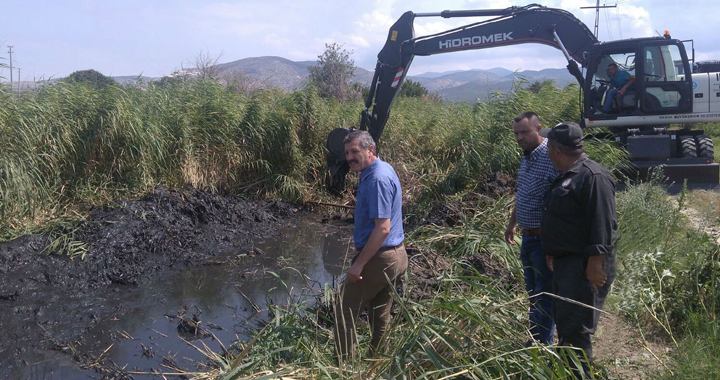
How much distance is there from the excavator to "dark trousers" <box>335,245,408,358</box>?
24.2 ft

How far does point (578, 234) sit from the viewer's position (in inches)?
134

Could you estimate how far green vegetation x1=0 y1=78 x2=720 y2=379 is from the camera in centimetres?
360

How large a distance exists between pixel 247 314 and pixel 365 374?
3282mm

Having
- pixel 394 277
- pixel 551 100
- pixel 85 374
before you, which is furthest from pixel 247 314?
pixel 551 100

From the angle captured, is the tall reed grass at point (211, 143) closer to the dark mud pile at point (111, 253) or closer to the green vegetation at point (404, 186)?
the green vegetation at point (404, 186)

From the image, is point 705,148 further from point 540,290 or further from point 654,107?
point 540,290

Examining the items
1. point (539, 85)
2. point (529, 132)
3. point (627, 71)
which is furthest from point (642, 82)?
point (529, 132)

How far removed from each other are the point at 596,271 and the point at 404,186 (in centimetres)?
881

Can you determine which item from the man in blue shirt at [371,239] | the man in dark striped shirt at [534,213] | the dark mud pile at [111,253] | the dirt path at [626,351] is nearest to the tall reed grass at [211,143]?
the dark mud pile at [111,253]

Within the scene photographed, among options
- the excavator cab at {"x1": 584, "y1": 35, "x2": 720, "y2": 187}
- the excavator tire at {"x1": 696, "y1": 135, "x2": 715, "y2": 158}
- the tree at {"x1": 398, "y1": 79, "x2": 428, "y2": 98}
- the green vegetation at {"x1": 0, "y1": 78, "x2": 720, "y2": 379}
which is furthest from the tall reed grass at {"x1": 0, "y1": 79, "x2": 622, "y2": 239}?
the tree at {"x1": 398, "y1": 79, "x2": 428, "y2": 98}

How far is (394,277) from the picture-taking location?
4.11 m

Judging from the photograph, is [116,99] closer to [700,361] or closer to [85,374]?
[85,374]

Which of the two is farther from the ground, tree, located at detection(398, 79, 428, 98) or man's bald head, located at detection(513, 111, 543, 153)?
tree, located at detection(398, 79, 428, 98)

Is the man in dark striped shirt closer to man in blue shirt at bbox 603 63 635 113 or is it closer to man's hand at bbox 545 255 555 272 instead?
man's hand at bbox 545 255 555 272
